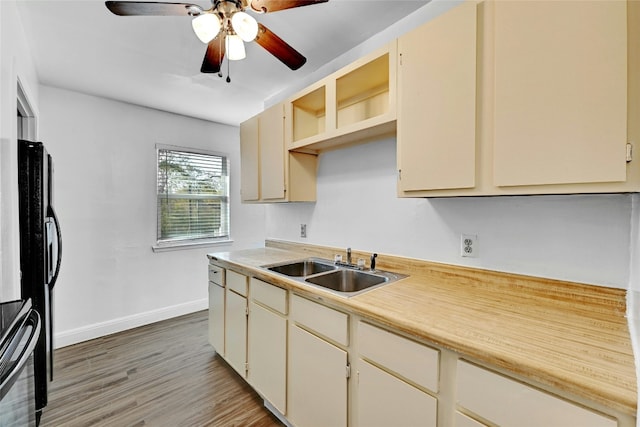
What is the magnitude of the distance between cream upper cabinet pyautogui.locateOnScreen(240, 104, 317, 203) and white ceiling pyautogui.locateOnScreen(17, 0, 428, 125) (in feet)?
1.44

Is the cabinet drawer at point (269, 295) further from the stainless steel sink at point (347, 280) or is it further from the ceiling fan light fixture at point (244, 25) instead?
the ceiling fan light fixture at point (244, 25)

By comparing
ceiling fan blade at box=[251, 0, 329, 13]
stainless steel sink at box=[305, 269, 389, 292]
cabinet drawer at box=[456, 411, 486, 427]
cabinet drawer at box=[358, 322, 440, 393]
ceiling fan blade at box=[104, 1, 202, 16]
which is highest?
ceiling fan blade at box=[251, 0, 329, 13]

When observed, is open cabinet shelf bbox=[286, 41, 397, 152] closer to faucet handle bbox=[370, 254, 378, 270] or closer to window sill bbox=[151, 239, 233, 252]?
faucet handle bbox=[370, 254, 378, 270]

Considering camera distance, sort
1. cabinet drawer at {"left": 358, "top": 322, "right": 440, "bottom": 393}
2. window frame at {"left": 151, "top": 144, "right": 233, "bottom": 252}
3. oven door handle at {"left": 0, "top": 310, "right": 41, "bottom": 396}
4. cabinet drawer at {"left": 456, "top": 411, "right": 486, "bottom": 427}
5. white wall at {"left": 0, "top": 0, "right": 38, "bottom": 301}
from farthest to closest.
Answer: window frame at {"left": 151, "top": 144, "right": 233, "bottom": 252} < white wall at {"left": 0, "top": 0, "right": 38, "bottom": 301} < cabinet drawer at {"left": 358, "top": 322, "right": 440, "bottom": 393} < cabinet drawer at {"left": 456, "top": 411, "right": 486, "bottom": 427} < oven door handle at {"left": 0, "top": 310, "right": 41, "bottom": 396}

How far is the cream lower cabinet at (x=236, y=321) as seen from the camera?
6.72 feet

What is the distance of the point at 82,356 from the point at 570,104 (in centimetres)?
381

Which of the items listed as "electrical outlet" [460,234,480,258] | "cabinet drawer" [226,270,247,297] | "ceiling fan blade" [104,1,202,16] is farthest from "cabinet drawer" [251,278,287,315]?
"ceiling fan blade" [104,1,202,16]

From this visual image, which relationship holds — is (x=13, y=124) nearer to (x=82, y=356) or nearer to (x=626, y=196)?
(x=82, y=356)

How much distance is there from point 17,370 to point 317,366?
1.12m

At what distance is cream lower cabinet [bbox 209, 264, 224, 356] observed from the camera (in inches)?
92.8

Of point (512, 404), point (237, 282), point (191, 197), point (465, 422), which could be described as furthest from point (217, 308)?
point (512, 404)

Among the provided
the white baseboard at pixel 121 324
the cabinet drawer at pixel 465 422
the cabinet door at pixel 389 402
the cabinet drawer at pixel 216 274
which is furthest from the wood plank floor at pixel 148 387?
the cabinet drawer at pixel 465 422

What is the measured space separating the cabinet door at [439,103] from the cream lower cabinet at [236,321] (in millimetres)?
1391

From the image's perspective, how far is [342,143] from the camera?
84.9 inches
